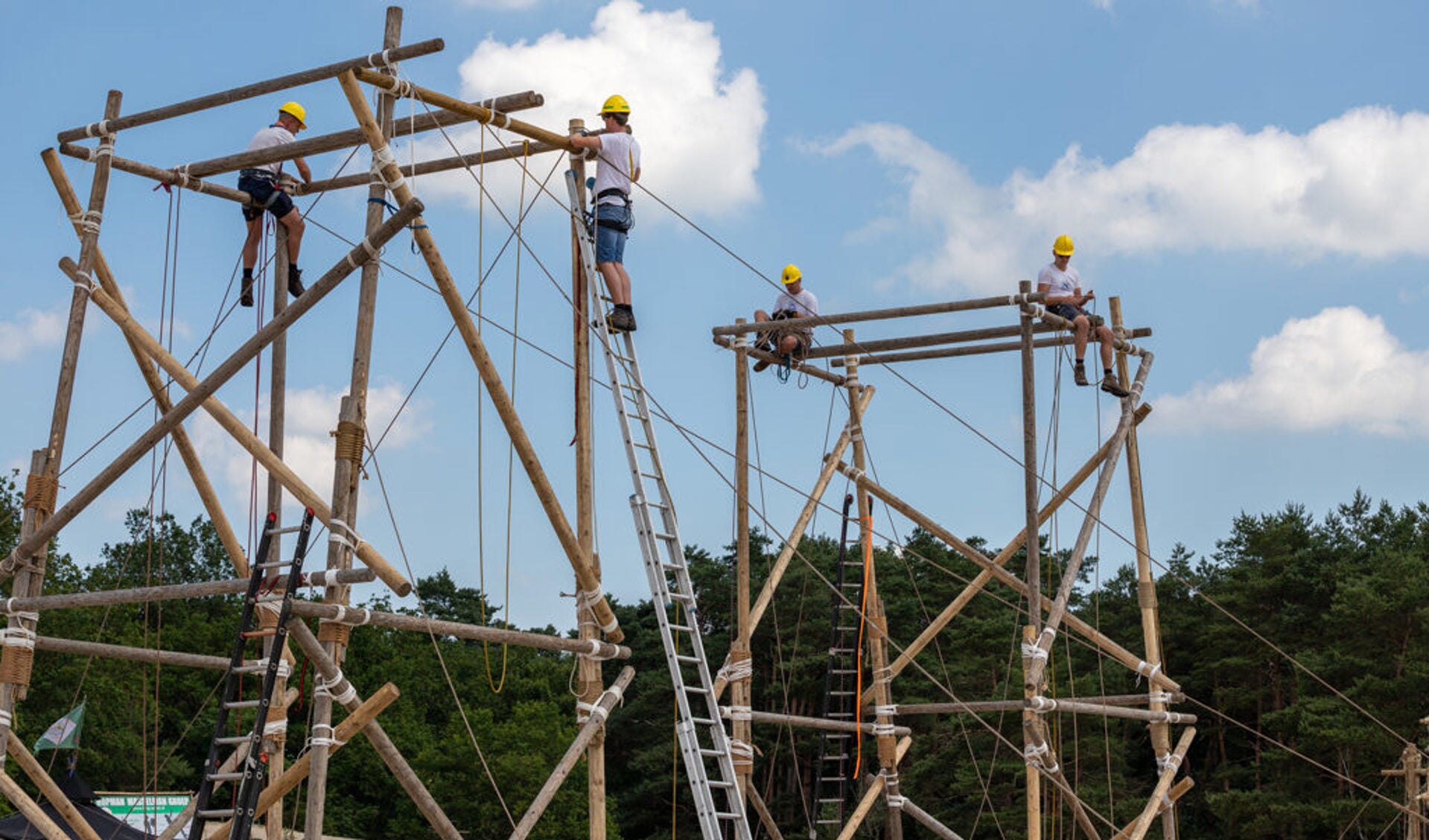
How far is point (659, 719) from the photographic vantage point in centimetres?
4472

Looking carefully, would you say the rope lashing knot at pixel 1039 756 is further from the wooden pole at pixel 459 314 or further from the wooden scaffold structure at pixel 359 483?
the wooden pole at pixel 459 314

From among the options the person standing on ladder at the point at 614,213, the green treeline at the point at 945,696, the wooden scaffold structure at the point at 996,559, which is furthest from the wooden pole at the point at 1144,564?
the green treeline at the point at 945,696

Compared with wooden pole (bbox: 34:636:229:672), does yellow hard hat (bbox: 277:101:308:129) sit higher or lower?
higher

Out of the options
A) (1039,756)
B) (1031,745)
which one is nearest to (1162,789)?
(1039,756)

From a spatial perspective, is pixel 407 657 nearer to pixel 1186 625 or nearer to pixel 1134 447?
pixel 1186 625

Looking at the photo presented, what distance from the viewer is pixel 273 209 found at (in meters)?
12.5

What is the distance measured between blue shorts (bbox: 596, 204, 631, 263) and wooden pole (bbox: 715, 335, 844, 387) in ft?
12.7

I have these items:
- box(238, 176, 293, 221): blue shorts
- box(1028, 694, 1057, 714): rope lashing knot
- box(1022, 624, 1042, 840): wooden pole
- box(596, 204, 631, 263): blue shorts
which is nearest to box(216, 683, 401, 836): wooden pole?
box(596, 204, 631, 263): blue shorts

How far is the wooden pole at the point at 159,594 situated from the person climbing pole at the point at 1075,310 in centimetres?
731

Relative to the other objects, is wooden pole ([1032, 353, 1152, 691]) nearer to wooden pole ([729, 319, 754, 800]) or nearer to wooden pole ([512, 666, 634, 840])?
wooden pole ([729, 319, 754, 800])

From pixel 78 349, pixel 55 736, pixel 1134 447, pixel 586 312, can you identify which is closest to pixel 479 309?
pixel 586 312

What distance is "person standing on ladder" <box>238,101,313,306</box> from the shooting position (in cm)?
1230

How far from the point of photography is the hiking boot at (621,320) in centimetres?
1145

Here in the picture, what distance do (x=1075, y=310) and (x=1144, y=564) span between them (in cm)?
287
